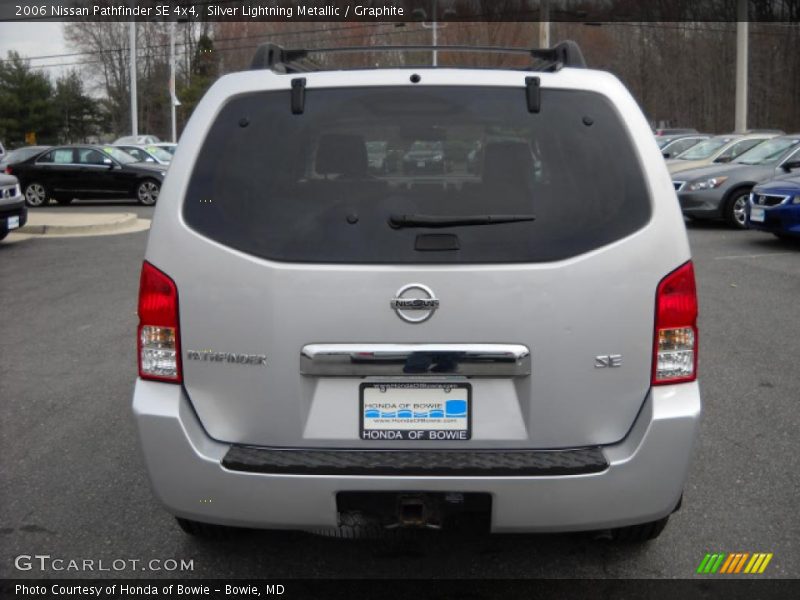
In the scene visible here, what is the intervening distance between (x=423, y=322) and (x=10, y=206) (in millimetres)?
12746

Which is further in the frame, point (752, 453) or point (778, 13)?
point (778, 13)

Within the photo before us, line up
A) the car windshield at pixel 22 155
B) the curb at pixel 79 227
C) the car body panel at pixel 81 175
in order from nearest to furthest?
the curb at pixel 79 227 < the car body panel at pixel 81 175 < the car windshield at pixel 22 155

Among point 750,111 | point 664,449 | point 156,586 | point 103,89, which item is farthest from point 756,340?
point 103,89

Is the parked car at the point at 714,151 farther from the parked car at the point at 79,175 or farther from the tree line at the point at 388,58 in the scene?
the tree line at the point at 388,58

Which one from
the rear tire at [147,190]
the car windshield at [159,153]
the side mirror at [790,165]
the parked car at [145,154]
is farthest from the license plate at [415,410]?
the car windshield at [159,153]

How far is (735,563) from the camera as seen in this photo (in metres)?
3.61

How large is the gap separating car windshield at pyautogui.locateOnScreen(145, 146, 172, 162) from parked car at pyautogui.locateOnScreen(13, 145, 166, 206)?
150 centimetres

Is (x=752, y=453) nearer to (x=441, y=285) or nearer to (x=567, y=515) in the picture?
(x=567, y=515)

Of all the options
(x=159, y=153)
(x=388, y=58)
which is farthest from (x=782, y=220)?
(x=388, y=58)

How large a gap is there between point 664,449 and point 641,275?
566 mm

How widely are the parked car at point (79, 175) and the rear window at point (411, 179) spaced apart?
67.3 feet

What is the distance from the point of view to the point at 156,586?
11.3 ft

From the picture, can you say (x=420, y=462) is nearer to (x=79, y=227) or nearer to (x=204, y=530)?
(x=204, y=530)

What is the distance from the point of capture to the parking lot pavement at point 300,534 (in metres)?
3.64
